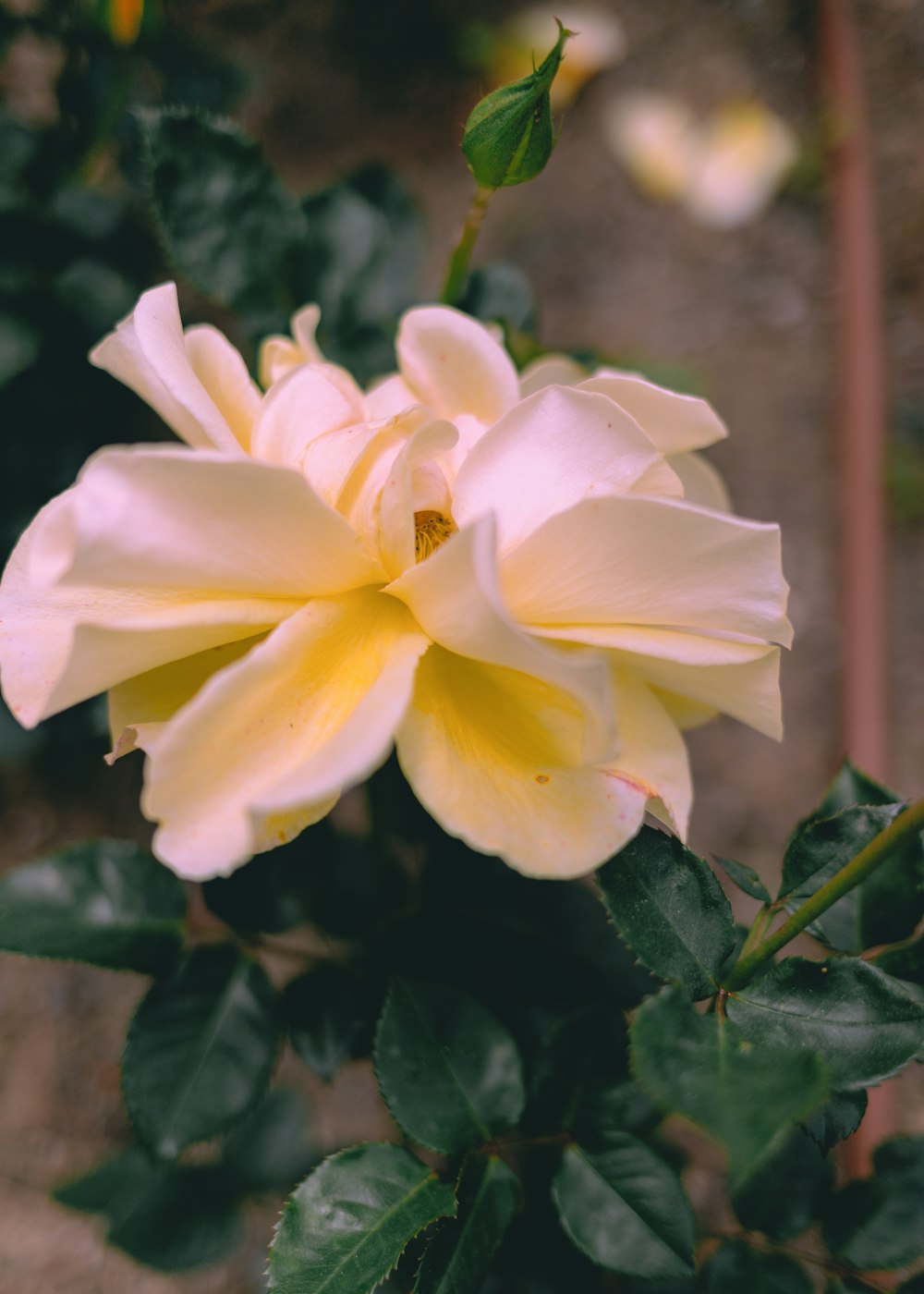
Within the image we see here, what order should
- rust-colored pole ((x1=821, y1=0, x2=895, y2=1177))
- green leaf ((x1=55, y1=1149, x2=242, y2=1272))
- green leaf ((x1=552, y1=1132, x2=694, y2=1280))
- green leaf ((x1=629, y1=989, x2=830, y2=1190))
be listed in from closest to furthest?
green leaf ((x1=629, y1=989, x2=830, y2=1190))
green leaf ((x1=552, y1=1132, x2=694, y2=1280))
green leaf ((x1=55, y1=1149, x2=242, y2=1272))
rust-colored pole ((x1=821, y1=0, x2=895, y2=1177))

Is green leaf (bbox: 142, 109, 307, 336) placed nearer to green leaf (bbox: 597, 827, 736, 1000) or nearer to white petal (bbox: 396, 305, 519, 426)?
white petal (bbox: 396, 305, 519, 426)

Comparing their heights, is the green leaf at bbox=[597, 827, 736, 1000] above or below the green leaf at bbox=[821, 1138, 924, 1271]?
above

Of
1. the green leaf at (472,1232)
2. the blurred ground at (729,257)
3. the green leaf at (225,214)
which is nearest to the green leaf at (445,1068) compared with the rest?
the green leaf at (472,1232)

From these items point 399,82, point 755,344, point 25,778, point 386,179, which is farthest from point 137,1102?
point 399,82

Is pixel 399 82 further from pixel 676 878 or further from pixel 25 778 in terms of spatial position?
pixel 676 878

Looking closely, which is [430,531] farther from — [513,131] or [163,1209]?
[163,1209]

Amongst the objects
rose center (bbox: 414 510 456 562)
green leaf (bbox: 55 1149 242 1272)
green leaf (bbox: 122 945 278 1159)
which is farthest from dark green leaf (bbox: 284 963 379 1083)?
rose center (bbox: 414 510 456 562)
